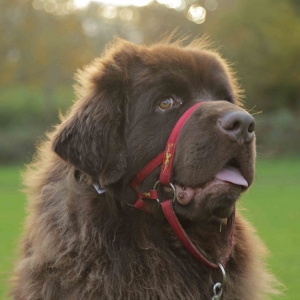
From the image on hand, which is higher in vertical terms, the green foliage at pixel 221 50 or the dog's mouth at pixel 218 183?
the dog's mouth at pixel 218 183

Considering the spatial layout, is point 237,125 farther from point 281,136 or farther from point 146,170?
point 281,136

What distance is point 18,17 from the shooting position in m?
29.1

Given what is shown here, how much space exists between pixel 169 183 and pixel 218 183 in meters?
0.31

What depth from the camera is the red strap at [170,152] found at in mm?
3164

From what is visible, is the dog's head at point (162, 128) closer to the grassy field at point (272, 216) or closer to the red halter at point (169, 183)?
the red halter at point (169, 183)

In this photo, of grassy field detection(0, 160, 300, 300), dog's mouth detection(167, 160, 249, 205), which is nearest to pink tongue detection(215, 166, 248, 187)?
dog's mouth detection(167, 160, 249, 205)

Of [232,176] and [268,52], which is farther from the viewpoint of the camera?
[268,52]

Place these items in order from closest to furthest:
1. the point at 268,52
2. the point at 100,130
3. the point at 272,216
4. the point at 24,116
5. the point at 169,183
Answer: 1. the point at 169,183
2. the point at 100,130
3. the point at 272,216
4. the point at 268,52
5. the point at 24,116

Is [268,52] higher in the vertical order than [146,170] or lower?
lower

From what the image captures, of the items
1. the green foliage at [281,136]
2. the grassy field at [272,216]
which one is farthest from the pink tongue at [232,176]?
the green foliage at [281,136]

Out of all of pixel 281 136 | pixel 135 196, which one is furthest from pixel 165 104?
pixel 281 136

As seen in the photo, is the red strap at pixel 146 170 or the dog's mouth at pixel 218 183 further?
the red strap at pixel 146 170

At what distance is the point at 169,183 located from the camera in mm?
3176

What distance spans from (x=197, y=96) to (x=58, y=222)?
120 cm
